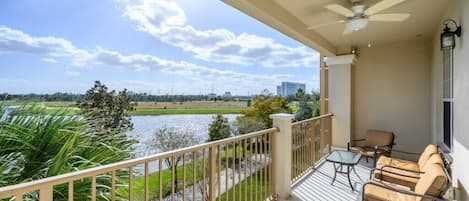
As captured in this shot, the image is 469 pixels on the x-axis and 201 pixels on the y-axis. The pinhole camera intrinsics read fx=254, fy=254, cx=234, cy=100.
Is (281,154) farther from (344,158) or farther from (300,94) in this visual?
(300,94)

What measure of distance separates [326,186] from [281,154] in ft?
3.40

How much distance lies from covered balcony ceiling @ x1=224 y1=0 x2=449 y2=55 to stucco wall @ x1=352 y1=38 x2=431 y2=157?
0.35m

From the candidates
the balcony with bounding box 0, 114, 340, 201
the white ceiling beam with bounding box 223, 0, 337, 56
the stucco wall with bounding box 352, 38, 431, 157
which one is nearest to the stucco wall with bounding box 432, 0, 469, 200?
the balcony with bounding box 0, 114, 340, 201

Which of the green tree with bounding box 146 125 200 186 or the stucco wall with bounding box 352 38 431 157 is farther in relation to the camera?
the green tree with bounding box 146 125 200 186

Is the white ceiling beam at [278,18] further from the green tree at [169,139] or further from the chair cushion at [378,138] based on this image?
the green tree at [169,139]

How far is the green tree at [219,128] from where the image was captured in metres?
10.1

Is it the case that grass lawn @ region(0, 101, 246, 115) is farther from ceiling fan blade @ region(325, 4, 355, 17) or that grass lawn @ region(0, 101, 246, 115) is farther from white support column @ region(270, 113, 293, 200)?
ceiling fan blade @ region(325, 4, 355, 17)

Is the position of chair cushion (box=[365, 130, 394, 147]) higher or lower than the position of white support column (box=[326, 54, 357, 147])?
lower

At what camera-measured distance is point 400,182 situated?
3016 millimetres

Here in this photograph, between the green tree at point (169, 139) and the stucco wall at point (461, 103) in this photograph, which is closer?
the stucco wall at point (461, 103)

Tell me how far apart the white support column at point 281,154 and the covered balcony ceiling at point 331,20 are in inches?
49.1

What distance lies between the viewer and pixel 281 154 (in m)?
3.10

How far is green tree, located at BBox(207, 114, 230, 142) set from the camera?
10.1m

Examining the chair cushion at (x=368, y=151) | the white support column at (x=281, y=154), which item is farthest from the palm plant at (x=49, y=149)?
the chair cushion at (x=368, y=151)
